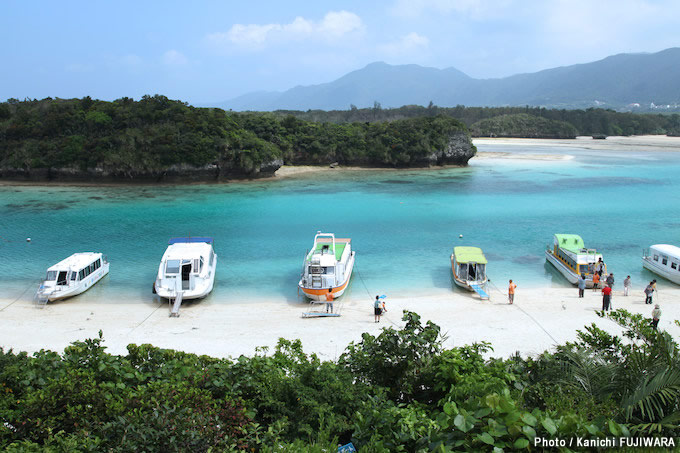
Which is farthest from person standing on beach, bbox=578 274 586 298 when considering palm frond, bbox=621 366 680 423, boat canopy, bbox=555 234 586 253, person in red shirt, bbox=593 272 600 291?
palm frond, bbox=621 366 680 423

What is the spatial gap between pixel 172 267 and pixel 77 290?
4.23 meters

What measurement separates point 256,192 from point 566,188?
3223cm

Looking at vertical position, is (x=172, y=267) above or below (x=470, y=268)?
above

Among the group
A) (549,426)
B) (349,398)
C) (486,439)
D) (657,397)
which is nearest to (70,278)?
(349,398)

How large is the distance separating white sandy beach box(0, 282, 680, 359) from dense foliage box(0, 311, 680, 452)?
5430mm

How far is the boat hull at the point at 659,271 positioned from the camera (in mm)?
21453

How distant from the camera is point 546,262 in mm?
24500

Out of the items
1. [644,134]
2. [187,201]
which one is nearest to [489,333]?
[187,201]

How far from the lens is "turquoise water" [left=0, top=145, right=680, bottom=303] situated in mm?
22516

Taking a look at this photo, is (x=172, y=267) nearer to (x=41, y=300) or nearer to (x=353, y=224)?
(x=41, y=300)

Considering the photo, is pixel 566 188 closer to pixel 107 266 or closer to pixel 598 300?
→ pixel 598 300

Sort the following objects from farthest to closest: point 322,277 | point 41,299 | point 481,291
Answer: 1. point 481,291
2. point 322,277
3. point 41,299

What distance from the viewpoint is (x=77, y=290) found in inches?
778

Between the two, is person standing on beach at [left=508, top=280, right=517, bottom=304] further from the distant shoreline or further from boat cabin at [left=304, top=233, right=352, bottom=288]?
the distant shoreline
